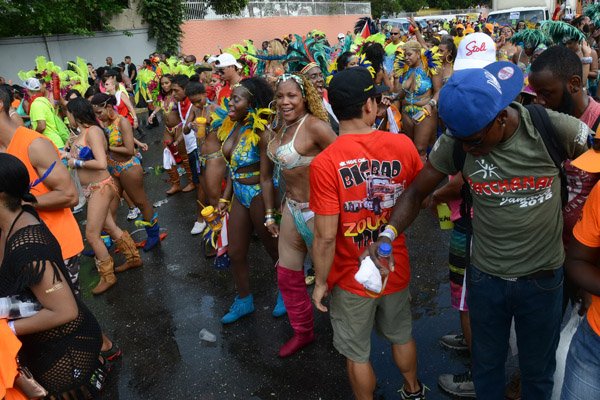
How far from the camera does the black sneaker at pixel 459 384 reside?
114 inches

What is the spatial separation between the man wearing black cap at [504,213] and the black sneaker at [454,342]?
951mm

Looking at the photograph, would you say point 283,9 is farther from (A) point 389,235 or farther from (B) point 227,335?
(A) point 389,235

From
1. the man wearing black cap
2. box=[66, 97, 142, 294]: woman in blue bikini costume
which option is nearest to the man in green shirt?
box=[66, 97, 142, 294]: woman in blue bikini costume

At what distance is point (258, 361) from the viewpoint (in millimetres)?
3523

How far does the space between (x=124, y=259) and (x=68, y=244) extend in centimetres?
222

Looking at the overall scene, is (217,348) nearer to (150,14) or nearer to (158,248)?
(158,248)

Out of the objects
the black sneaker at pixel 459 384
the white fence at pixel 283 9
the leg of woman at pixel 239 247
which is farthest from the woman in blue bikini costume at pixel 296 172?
the white fence at pixel 283 9

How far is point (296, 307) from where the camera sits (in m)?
3.45

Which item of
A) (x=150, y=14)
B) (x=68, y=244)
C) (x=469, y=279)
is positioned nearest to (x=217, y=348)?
(x=68, y=244)

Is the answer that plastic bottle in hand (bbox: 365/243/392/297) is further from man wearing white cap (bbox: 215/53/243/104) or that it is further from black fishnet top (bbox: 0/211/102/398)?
man wearing white cap (bbox: 215/53/243/104)

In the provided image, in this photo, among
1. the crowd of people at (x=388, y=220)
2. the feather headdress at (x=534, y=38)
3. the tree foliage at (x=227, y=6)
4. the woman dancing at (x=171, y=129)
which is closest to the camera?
the crowd of people at (x=388, y=220)

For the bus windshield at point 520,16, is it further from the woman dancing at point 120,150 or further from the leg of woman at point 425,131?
the woman dancing at point 120,150

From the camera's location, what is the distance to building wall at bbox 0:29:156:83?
17.8m

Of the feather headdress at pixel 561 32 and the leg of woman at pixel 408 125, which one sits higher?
the feather headdress at pixel 561 32
